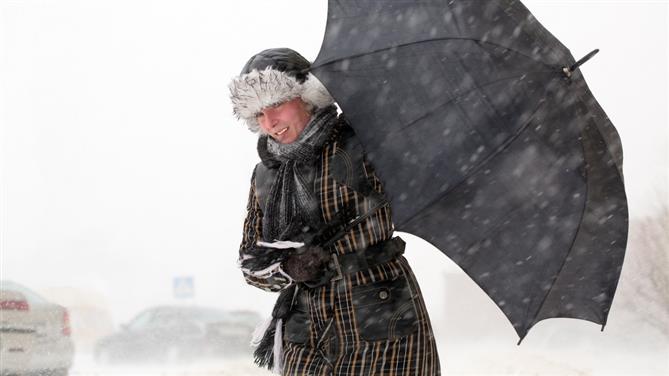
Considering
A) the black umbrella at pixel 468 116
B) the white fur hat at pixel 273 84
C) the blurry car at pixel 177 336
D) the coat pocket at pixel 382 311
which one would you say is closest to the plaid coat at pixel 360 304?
the coat pocket at pixel 382 311

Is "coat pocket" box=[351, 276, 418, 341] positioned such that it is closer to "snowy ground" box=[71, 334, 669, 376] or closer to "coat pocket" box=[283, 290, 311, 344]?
"coat pocket" box=[283, 290, 311, 344]

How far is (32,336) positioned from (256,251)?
117 inches

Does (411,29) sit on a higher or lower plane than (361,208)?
higher

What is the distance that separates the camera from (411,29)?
1299 mm

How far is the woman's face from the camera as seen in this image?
60.6 inches

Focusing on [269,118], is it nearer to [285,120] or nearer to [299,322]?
[285,120]

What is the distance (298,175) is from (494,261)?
1.42ft

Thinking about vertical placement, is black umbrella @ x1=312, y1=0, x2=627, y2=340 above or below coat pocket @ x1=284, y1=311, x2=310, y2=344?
above

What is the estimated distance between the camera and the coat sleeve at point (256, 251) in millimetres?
1543

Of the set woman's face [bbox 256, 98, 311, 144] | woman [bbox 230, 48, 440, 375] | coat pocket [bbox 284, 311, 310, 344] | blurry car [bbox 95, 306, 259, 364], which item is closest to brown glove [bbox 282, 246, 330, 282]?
woman [bbox 230, 48, 440, 375]

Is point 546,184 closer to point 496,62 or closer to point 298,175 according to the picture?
point 496,62

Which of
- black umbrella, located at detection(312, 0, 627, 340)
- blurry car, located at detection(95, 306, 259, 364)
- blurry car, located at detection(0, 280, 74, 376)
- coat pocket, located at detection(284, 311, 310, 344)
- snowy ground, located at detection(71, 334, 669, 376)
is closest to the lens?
black umbrella, located at detection(312, 0, 627, 340)

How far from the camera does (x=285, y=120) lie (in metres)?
1.55

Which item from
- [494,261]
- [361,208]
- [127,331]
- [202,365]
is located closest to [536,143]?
[494,261]
